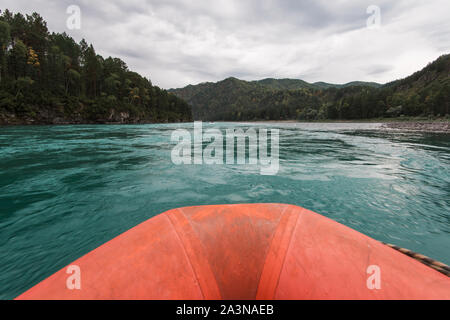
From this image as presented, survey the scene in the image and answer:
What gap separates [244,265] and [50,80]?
74931mm

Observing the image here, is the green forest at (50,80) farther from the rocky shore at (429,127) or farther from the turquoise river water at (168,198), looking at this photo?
the rocky shore at (429,127)

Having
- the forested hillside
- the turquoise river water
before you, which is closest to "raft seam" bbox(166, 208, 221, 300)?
the turquoise river water

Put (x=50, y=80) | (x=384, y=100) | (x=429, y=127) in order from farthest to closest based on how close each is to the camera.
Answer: (x=384, y=100) → (x=50, y=80) → (x=429, y=127)

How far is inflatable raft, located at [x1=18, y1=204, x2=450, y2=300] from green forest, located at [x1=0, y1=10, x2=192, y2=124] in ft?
172

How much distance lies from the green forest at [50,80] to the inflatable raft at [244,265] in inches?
2059

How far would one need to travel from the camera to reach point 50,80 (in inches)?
2048

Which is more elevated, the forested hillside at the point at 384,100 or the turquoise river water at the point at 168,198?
the forested hillside at the point at 384,100

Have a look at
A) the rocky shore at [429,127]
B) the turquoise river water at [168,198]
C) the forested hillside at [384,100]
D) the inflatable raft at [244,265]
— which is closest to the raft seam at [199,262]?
the inflatable raft at [244,265]

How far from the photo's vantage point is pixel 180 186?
5809mm

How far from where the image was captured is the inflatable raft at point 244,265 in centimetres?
117

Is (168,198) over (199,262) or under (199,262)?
under

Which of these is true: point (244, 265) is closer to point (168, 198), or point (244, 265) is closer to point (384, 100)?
point (168, 198)

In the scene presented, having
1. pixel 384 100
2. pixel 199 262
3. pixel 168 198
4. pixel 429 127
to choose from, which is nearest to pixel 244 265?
pixel 199 262
